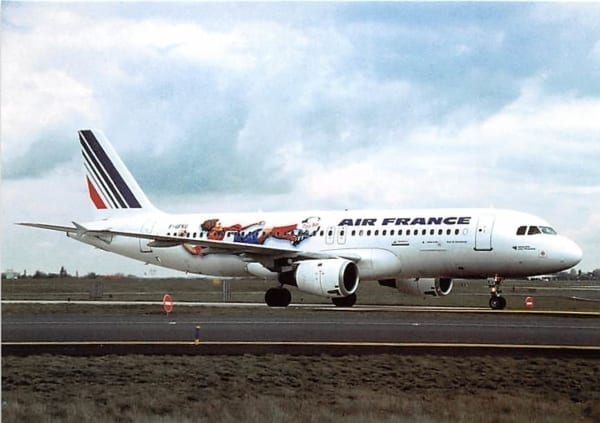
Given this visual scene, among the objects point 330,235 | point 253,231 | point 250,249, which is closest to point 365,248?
point 330,235

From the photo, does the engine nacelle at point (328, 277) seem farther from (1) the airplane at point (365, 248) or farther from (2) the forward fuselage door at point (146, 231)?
(2) the forward fuselage door at point (146, 231)

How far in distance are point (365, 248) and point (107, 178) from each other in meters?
17.8

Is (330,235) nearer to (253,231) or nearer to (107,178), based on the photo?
(253,231)

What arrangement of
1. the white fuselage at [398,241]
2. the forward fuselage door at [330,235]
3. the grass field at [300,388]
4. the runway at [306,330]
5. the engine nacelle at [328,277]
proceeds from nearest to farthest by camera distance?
the grass field at [300,388], the runway at [306,330], the engine nacelle at [328,277], the white fuselage at [398,241], the forward fuselage door at [330,235]

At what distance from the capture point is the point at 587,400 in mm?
18281

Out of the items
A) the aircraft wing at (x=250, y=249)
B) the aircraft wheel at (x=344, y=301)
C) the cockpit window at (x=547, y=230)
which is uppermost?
the cockpit window at (x=547, y=230)

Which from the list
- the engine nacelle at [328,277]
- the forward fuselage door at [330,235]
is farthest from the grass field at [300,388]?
the forward fuselage door at [330,235]

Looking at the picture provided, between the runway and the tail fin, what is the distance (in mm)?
19891

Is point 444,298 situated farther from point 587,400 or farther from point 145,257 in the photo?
point 587,400

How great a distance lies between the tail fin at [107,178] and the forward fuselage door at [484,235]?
2021 centimetres

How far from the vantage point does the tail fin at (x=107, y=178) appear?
5500 centimetres

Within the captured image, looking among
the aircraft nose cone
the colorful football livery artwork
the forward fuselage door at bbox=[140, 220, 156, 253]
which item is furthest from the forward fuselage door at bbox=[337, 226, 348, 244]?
the forward fuselage door at bbox=[140, 220, 156, 253]

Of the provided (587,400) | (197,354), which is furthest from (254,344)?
(587,400)

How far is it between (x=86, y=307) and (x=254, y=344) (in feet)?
65.7
